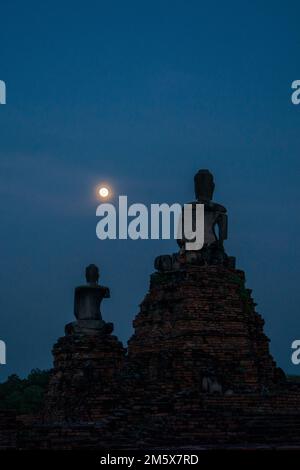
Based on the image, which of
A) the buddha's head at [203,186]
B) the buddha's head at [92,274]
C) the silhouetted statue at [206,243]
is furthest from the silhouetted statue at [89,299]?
A: the buddha's head at [203,186]

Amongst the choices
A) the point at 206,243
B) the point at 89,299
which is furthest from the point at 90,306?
the point at 206,243

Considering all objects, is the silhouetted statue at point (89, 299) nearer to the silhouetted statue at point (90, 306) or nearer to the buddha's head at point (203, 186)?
the silhouetted statue at point (90, 306)

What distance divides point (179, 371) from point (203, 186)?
22.4 ft

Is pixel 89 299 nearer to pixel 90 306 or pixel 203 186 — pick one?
pixel 90 306

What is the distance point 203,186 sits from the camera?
34.1m

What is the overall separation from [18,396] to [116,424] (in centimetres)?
2271

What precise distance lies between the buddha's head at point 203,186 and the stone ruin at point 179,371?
0.11 feet

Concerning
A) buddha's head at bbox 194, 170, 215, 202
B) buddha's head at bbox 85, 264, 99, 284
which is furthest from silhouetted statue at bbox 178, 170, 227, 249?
buddha's head at bbox 85, 264, 99, 284

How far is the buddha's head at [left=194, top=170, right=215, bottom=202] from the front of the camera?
112ft

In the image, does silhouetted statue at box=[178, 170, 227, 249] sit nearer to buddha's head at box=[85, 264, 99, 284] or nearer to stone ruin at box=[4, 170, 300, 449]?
stone ruin at box=[4, 170, 300, 449]

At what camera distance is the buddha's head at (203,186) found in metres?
34.1

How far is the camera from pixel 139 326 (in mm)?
33750
